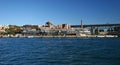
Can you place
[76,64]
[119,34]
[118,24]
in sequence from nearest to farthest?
[76,64]
[119,34]
[118,24]

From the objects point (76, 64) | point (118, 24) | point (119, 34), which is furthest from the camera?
point (118, 24)

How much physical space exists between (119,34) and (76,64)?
152969mm

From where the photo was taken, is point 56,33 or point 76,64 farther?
point 56,33

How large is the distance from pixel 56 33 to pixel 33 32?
15.1 m

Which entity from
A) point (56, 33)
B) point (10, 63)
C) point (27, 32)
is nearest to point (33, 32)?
point (27, 32)

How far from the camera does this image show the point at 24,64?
24656 millimetres

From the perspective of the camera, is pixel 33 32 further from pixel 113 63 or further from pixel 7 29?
pixel 113 63

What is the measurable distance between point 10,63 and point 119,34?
504ft

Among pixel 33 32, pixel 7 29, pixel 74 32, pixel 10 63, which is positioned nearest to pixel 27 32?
pixel 33 32

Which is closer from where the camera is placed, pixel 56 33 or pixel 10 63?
pixel 10 63

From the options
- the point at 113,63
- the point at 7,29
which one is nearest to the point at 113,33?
the point at 7,29

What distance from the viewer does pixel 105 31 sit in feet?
637

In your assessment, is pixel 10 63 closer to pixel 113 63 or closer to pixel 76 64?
pixel 76 64

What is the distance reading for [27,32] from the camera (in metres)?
182
